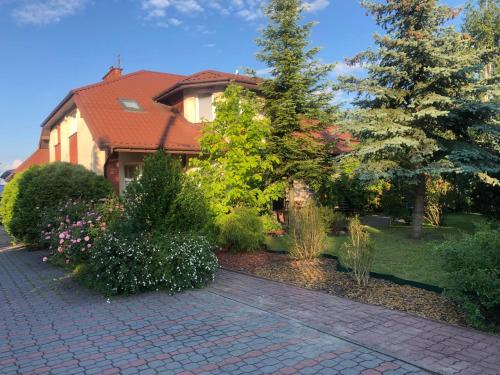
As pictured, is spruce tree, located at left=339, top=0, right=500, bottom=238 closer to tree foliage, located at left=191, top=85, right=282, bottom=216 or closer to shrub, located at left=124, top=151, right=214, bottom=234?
tree foliage, located at left=191, top=85, right=282, bottom=216

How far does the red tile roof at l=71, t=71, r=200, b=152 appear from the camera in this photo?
13.3m

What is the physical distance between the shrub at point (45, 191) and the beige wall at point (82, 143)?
1.91 meters

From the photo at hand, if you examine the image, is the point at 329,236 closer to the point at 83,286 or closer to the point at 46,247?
the point at 83,286

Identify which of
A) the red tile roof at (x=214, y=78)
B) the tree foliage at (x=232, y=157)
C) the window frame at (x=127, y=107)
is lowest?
the tree foliage at (x=232, y=157)

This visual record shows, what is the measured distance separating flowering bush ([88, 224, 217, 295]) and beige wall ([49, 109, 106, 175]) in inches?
317

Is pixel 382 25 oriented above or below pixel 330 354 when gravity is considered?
above

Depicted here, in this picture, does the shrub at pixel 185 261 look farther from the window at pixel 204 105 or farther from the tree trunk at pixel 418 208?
the window at pixel 204 105

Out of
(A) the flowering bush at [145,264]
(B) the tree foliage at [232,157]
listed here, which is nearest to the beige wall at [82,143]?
(B) the tree foliage at [232,157]

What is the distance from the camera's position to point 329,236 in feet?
40.6

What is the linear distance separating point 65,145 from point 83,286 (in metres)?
14.1

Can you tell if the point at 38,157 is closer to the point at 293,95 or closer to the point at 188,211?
the point at 293,95

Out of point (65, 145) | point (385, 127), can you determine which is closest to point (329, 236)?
point (385, 127)

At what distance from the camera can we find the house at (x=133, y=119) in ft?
44.3

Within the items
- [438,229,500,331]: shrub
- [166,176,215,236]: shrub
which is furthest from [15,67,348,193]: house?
[438,229,500,331]: shrub
